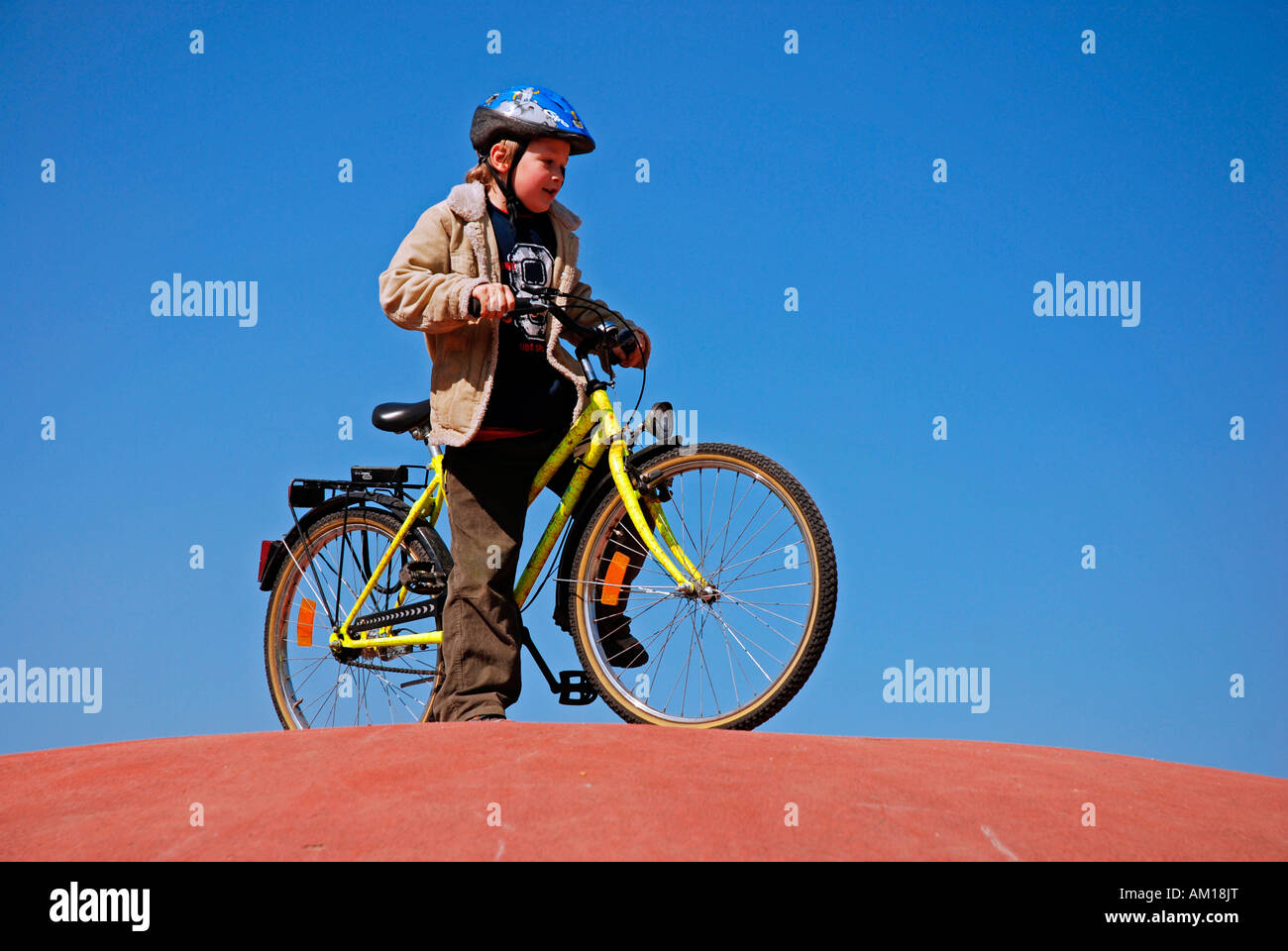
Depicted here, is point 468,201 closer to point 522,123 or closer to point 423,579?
point 522,123

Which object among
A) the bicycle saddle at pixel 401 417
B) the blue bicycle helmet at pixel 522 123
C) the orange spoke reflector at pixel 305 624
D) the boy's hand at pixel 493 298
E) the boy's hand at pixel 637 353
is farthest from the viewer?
the orange spoke reflector at pixel 305 624

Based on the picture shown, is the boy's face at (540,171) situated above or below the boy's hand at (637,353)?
above

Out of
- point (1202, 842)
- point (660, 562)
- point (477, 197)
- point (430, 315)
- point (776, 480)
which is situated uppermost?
point (477, 197)

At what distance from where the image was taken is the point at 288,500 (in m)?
6.00

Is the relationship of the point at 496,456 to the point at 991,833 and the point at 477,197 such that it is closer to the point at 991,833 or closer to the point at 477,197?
the point at 477,197

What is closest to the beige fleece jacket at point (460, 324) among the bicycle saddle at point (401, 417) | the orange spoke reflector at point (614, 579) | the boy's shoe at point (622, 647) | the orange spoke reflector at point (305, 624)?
the bicycle saddle at point (401, 417)

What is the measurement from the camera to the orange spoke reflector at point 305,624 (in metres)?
5.99

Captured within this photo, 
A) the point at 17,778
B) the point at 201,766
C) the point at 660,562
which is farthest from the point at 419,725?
the point at 17,778

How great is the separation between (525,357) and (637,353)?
0.48 metres

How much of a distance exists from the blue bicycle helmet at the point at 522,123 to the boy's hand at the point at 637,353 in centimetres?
73

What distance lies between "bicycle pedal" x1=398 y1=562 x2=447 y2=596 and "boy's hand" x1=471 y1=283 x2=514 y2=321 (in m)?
1.40

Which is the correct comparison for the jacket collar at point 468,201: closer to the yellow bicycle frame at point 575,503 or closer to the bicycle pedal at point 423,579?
the yellow bicycle frame at point 575,503

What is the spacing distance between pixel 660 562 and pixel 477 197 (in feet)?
5.51

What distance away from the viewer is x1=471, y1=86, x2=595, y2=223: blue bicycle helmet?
4.71 m
